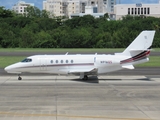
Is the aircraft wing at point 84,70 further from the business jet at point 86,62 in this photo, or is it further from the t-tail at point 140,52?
the t-tail at point 140,52

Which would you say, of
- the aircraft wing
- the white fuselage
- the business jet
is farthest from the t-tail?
the aircraft wing

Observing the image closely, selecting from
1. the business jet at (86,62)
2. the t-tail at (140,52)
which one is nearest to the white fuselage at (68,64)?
the business jet at (86,62)

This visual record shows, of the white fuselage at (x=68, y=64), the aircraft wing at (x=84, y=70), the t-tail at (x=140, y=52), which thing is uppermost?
the t-tail at (x=140, y=52)

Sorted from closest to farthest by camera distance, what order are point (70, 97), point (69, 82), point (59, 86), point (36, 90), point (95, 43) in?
1. point (70, 97)
2. point (36, 90)
3. point (59, 86)
4. point (69, 82)
5. point (95, 43)

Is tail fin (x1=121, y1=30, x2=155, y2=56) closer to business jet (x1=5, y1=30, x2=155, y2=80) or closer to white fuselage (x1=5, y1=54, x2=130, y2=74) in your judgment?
business jet (x1=5, y1=30, x2=155, y2=80)

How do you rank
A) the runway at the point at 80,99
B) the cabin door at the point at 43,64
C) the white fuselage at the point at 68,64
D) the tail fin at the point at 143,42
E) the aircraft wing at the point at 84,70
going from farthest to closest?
the tail fin at the point at 143,42, the cabin door at the point at 43,64, the white fuselage at the point at 68,64, the aircraft wing at the point at 84,70, the runway at the point at 80,99

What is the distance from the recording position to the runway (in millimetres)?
18109

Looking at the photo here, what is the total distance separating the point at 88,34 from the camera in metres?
110

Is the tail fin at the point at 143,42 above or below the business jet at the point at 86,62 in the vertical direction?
above

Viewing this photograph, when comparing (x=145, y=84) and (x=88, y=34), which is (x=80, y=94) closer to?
(x=145, y=84)

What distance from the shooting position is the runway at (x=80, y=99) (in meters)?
18.1

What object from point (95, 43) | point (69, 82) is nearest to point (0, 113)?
point (69, 82)

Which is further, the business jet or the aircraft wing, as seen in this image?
the business jet

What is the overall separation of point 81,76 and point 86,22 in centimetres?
11549
